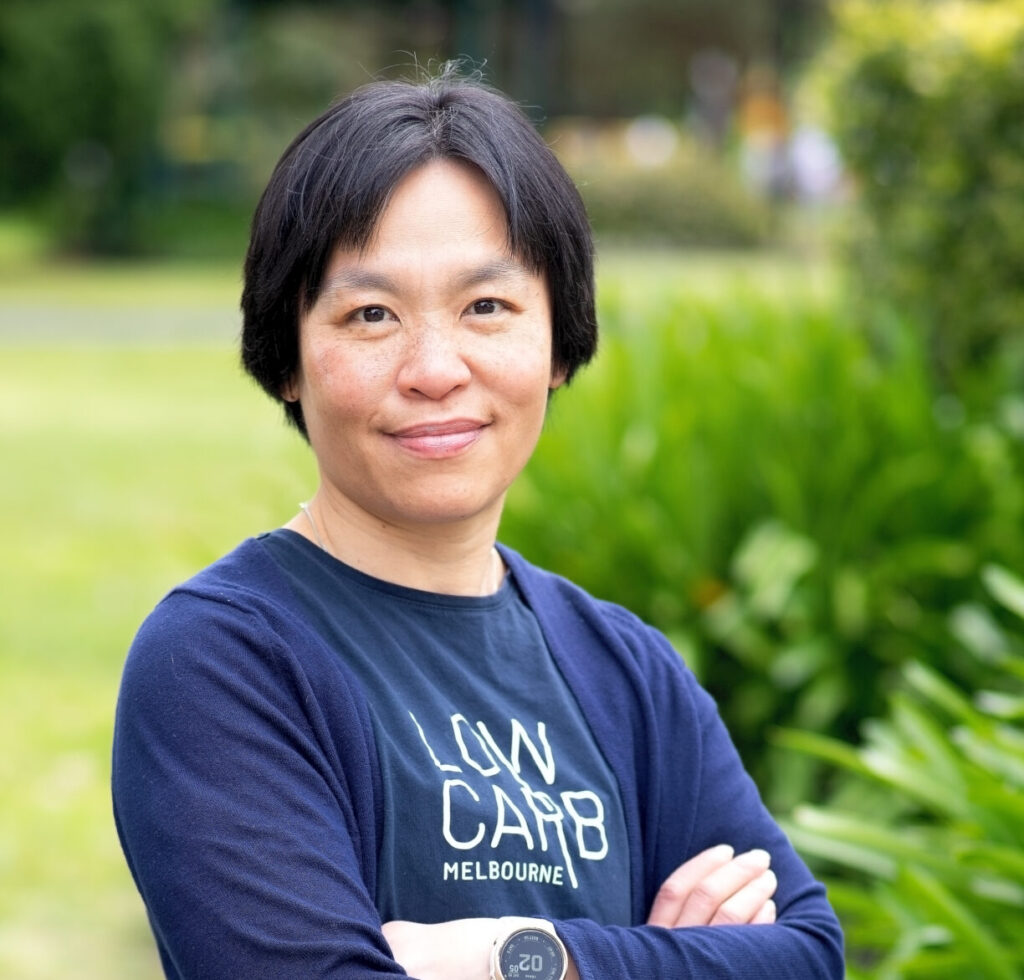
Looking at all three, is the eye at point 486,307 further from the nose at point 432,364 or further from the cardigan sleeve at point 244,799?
the cardigan sleeve at point 244,799

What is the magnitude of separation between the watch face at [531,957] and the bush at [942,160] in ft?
13.1

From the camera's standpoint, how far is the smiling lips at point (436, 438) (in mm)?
1819

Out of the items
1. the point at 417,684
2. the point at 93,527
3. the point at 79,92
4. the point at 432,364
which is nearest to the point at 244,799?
the point at 417,684

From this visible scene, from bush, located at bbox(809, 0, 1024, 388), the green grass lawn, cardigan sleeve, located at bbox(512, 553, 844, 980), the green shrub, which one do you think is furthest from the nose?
bush, located at bbox(809, 0, 1024, 388)

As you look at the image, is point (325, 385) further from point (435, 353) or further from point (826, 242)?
point (826, 242)

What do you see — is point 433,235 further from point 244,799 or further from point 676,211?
point 676,211

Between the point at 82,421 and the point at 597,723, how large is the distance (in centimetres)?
1155

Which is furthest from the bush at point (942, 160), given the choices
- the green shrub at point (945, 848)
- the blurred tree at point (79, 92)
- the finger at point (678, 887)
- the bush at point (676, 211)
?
the bush at point (676, 211)

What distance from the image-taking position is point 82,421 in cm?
1295

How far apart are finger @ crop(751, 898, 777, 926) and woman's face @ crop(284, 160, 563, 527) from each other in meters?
0.61

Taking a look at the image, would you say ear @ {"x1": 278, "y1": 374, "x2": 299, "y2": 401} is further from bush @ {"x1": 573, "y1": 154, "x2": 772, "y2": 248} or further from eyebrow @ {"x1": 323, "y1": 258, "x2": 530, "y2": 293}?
bush @ {"x1": 573, "y1": 154, "x2": 772, "y2": 248}

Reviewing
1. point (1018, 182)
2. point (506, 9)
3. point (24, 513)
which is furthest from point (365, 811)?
point (506, 9)

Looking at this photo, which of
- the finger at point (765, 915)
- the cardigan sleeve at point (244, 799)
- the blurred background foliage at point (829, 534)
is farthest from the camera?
the blurred background foliage at point (829, 534)

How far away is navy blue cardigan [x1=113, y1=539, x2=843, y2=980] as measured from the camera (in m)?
1.63
